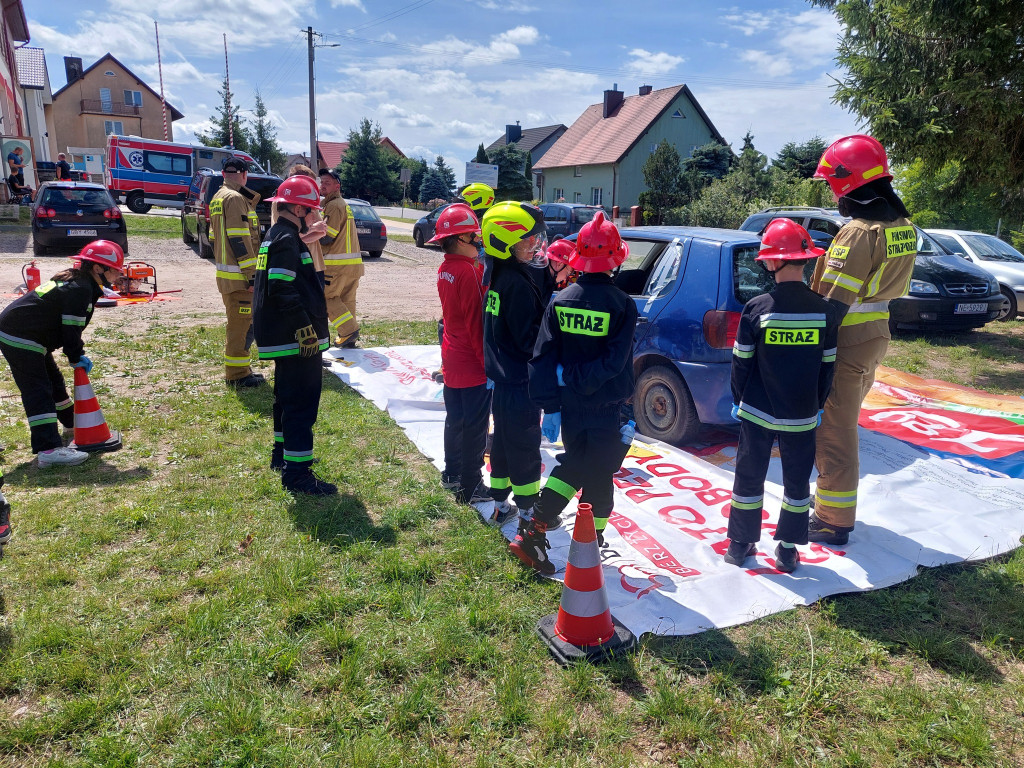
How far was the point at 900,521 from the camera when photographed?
14.4ft

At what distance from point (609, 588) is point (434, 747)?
137cm

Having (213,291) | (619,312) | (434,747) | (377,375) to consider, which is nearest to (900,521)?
(619,312)

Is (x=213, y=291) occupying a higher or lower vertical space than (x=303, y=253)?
lower

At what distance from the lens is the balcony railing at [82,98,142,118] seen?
2183 inches

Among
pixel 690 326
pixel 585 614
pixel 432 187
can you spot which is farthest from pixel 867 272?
pixel 432 187

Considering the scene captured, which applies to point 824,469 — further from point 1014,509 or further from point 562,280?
point 562,280

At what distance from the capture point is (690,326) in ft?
16.8

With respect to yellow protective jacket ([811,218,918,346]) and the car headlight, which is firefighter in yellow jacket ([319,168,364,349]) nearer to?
yellow protective jacket ([811,218,918,346])

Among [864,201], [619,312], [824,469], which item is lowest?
[824,469]

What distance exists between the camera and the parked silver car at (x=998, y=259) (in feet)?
40.4

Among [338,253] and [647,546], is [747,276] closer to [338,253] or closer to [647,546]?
[647,546]

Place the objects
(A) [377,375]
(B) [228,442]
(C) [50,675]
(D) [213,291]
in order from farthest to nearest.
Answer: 1. (D) [213,291]
2. (A) [377,375]
3. (B) [228,442]
4. (C) [50,675]

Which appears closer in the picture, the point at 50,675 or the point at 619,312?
the point at 50,675

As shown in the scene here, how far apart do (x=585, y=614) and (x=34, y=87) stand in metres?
50.3
